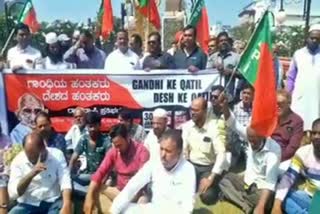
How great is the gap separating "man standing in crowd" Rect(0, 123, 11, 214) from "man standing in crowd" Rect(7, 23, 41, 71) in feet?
6.52

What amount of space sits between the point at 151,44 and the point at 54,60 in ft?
4.04

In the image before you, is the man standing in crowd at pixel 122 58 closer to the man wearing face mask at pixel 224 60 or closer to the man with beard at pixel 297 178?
the man wearing face mask at pixel 224 60

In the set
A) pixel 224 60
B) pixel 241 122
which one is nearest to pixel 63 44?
pixel 224 60

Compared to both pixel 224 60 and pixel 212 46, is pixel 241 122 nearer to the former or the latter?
pixel 224 60

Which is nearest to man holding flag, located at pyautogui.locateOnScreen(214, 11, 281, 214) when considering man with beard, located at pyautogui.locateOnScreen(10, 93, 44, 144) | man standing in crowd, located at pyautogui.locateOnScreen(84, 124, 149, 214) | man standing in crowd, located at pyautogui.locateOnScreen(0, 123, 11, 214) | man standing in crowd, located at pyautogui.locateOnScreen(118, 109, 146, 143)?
man standing in crowd, located at pyautogui.locateOnScreen(84, 124, 149, 214)

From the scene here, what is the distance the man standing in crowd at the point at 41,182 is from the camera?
21.6ft

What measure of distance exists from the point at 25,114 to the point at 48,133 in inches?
43.8

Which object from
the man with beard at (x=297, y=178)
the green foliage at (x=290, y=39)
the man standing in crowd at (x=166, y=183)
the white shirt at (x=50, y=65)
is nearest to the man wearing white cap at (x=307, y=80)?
the man with beard at (x=297, y=178)

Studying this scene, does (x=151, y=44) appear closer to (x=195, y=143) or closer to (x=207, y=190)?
(x=195, y=143)

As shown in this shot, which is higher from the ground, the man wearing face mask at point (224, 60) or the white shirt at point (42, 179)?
the man wearing face mask at point (224, 60)

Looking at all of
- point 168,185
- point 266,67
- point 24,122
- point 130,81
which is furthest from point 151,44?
point 168,185

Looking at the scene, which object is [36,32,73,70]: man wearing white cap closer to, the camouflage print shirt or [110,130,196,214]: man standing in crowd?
the camouflage print shirt

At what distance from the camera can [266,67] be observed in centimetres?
682

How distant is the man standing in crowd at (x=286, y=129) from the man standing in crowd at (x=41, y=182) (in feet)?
7.14
